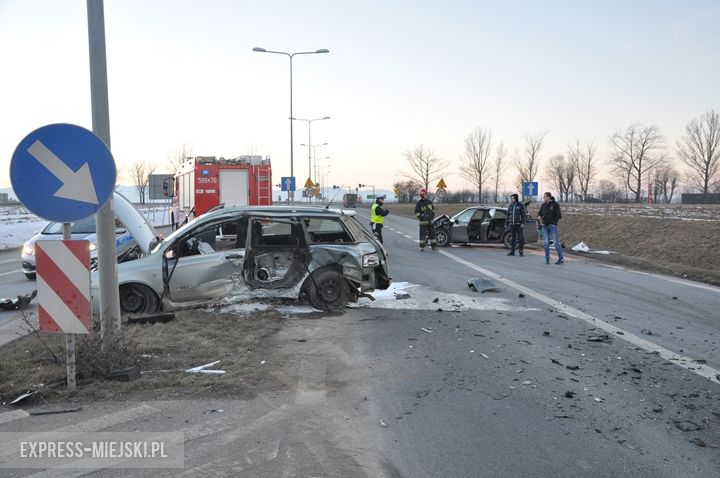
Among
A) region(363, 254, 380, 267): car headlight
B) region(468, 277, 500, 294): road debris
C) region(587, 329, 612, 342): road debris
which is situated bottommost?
region(587, 329, 612, 342): road debris

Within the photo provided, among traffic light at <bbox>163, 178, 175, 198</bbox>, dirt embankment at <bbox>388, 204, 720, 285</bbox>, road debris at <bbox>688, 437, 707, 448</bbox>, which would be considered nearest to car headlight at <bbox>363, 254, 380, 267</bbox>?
road debris at <bbox>688, 437, 707, 448</bbox>

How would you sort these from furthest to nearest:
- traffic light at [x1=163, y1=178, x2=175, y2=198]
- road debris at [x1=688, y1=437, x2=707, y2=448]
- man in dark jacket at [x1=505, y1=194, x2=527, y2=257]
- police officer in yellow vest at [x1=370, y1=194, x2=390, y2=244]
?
traffic light at [x1=163, y1=178, x2=175, y2=198]
police officer in yellow vest at [x1=370, y1=194, x2=390, y2=244]
man in dark jacket at [x1=505, y1=194, x2=527, y2=257]
road debris at [x1=688, y1=437, x2=707, y2=448]

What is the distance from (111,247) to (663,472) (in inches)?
201

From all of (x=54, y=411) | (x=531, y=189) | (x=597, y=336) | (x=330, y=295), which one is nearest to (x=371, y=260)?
(x=330, y=295)

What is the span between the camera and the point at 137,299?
311 inches

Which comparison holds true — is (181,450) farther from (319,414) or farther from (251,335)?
(251,335)

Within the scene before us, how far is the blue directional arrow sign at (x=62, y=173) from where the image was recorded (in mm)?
4527

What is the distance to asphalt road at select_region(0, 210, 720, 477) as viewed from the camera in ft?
12.0

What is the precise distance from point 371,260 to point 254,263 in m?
1.71

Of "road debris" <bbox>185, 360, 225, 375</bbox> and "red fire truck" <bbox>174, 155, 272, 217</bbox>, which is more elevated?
"red fire truck" <bbox>174, 155, 272, 217</bbox>

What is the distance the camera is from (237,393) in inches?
195

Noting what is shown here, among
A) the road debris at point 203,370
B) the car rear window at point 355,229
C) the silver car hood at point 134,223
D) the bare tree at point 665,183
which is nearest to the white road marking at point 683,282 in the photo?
the car rear window at point 355,229

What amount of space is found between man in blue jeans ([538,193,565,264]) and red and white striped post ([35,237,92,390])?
41.4ft

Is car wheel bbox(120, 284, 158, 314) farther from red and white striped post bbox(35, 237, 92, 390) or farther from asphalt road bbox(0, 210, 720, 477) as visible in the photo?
red and white striped post bbox(35, 237, 92, 390)
